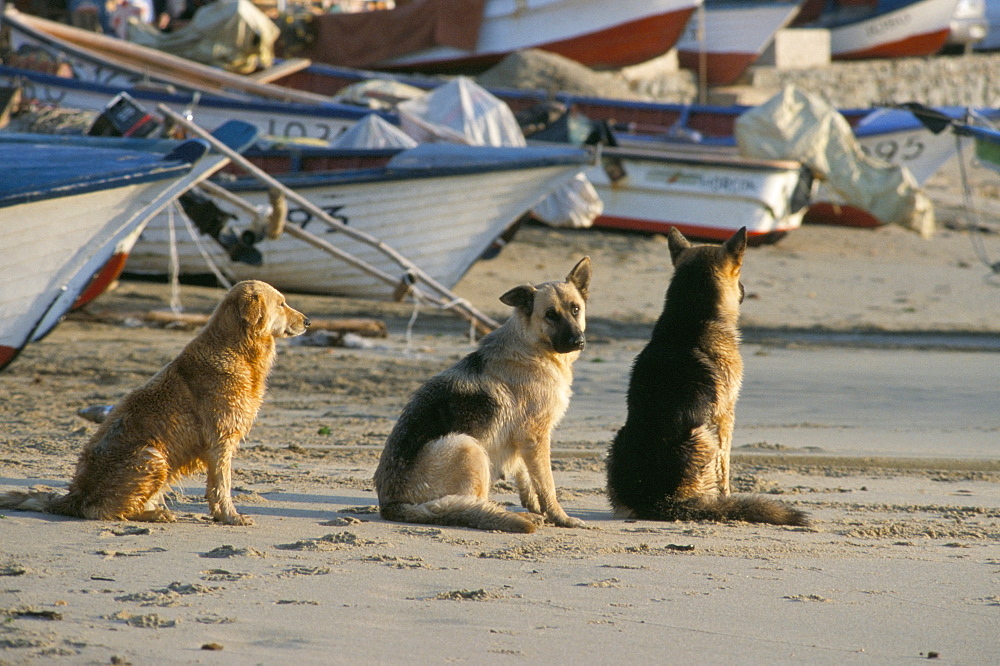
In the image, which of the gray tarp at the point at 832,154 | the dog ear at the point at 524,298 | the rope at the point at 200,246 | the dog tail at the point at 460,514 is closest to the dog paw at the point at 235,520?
the dog tail at the point at 460,514

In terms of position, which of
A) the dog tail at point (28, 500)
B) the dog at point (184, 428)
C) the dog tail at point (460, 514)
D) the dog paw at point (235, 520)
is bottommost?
the dog tail at point (460, 514)

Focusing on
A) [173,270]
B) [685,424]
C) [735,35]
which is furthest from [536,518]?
[735,35]

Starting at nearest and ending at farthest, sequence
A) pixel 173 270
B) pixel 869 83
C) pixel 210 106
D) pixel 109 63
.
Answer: pixel 173 270 < pixel 210 106 < pixel 109 63 < pixel 869 83

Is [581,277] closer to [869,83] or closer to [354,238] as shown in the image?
[354,238]

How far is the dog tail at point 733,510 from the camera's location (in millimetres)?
5073

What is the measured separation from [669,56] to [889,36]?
8.02 m

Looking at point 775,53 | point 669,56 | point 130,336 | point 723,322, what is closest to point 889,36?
point 775,53

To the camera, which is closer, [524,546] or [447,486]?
[524,546]

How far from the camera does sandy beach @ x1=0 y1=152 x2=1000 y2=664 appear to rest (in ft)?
10.9

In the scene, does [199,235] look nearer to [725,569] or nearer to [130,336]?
[130,336]

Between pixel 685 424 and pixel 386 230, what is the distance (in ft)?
26.0

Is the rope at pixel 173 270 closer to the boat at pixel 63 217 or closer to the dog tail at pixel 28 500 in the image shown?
the boat at pixel 63 217

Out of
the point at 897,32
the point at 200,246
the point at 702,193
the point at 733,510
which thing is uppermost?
the point at 897,32

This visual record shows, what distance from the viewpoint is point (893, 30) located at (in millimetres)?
31500
